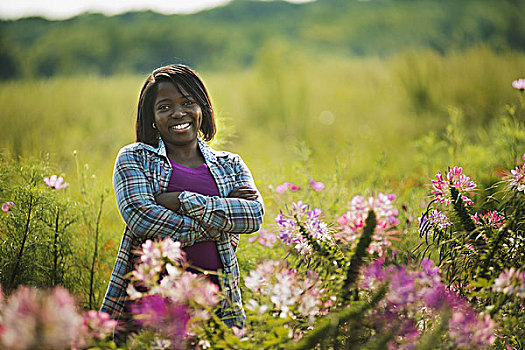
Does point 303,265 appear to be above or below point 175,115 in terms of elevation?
below

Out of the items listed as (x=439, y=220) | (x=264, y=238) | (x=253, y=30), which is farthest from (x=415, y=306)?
(x=253, y=30)

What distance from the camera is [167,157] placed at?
1.95m

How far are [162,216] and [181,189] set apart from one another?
0.18m

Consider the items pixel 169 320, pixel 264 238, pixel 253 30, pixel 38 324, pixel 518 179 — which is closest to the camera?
pixel 38 324

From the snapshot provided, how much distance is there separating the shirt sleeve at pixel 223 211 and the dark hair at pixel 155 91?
41 centimetres

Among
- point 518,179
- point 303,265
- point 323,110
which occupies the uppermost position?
point 323,110

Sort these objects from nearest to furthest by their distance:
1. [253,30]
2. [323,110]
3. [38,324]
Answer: [38,324] < [323,110] < [253,30]

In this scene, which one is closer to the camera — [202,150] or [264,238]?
[202,150]

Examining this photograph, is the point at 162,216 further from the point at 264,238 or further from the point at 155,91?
the point at 264,238

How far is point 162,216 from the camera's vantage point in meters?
1.71

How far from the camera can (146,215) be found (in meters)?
1.71

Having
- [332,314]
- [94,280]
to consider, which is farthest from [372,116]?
[332,314]

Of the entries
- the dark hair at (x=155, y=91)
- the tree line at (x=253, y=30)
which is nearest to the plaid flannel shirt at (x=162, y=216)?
the dark hair at (x=155, y=91)

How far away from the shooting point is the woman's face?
1.93m
